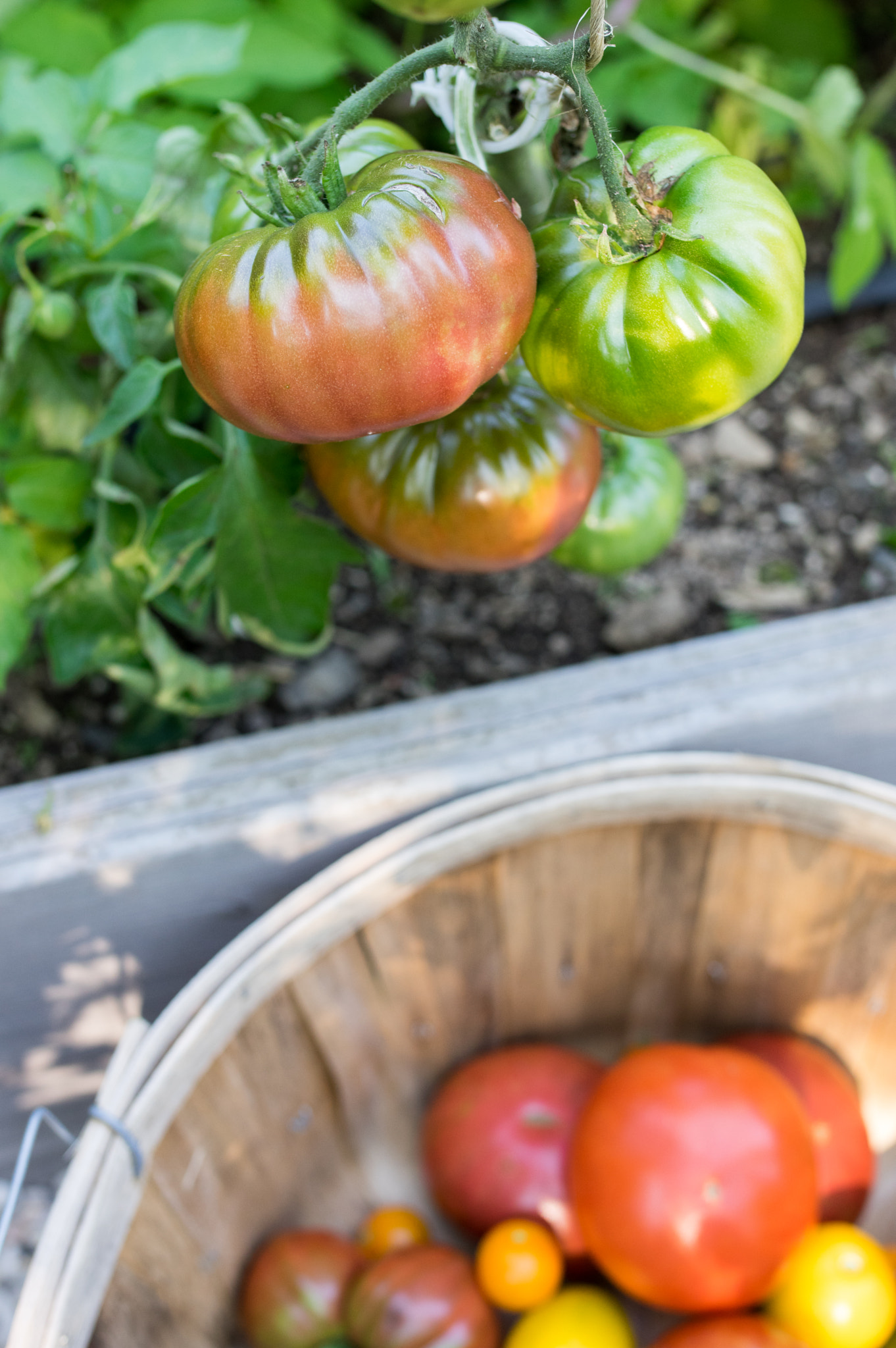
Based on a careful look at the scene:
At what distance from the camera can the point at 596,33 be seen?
38 centimetres

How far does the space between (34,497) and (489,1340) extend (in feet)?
2.31

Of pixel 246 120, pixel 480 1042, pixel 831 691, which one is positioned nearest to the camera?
pixel 246 120

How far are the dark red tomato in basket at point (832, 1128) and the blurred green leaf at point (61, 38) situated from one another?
3.60ft

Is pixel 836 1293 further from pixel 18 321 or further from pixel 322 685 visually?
pixel 18 321

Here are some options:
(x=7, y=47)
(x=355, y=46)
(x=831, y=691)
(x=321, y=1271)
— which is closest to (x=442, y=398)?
(x=831, y=691)

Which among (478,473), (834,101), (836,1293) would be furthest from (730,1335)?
(834,101)

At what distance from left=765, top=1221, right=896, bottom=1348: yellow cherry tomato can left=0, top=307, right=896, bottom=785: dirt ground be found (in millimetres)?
579

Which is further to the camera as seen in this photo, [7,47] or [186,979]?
[7,47]

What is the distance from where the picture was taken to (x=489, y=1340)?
29.5 inches

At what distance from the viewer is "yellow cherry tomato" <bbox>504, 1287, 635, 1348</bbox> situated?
722mm

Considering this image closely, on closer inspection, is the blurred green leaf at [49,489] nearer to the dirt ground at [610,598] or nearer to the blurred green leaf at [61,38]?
the dirt ground at [610,598]

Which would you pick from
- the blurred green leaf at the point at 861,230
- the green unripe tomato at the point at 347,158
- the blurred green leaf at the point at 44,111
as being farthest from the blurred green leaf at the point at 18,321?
the blurred green leaf at the point at 861,230

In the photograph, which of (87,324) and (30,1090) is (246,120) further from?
(30,1090)

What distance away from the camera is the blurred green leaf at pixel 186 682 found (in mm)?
807
